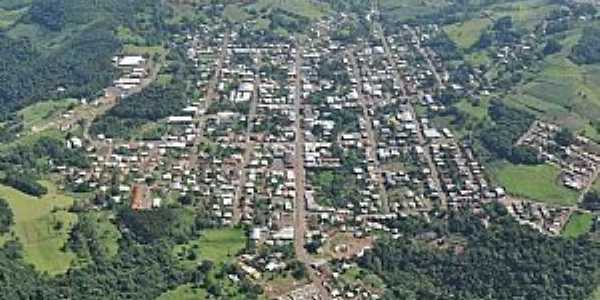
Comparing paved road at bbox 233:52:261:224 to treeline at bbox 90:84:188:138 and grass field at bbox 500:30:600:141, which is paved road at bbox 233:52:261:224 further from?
grass field at bbox 500:30:600:141

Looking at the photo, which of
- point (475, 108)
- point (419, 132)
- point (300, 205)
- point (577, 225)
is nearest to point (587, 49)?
point (475, 108)

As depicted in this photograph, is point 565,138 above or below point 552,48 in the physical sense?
below

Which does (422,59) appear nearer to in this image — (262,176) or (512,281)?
(262,176)

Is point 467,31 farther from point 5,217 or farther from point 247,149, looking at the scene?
point 5,217

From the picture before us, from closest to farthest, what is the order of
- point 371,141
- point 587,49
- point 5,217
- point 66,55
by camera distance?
point 5,217
point 371,141
point 587,49
point 66,55

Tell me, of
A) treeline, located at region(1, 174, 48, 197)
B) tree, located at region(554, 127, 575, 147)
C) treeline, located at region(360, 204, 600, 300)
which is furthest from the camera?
tree, located at region(554, 127, 575, 147)

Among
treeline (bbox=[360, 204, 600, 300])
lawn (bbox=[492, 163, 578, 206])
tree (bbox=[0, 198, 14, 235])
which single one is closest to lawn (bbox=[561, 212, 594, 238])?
treeline (bbox=[360, 204, 600, 300])

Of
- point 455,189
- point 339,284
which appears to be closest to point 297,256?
point 339,284
